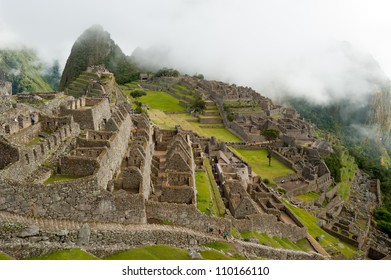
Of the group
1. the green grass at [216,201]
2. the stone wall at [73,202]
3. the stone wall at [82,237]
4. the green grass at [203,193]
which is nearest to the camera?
the stone wall at [82,237]

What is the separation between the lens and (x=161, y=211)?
1892 cm

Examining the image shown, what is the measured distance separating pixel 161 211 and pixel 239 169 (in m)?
16.4

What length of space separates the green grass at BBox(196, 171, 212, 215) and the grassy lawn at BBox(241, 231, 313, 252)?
300 centimetres

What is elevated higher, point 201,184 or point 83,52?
point 83,52

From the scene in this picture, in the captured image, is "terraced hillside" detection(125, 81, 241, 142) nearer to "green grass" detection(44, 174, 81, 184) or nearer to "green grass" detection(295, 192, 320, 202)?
"green grass" detection(295, 192, 320, 202)

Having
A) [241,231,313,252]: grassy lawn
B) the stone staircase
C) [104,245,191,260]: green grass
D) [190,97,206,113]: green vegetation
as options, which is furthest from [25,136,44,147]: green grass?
[190,97,206,113]: green vegetation

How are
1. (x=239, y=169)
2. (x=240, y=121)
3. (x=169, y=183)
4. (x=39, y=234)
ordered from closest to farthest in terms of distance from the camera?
(x=39, y=234) < (x=169, y=183) < (x=239, y=169) < (x=240, y=121)

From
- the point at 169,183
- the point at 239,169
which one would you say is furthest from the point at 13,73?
the point at 169,183

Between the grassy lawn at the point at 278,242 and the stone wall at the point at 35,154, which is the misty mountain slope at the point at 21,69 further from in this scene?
the grassy lawn at the point at 278,242

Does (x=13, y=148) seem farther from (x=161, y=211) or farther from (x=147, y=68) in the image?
(x=147, y=68)

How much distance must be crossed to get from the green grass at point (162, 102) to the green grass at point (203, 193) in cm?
4439

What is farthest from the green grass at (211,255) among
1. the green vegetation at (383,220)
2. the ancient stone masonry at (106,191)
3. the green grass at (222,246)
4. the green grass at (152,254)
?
the green vegetation at (383,220)

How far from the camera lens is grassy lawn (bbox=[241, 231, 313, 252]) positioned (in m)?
23.2

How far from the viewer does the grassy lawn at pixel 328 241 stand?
3110 cm
